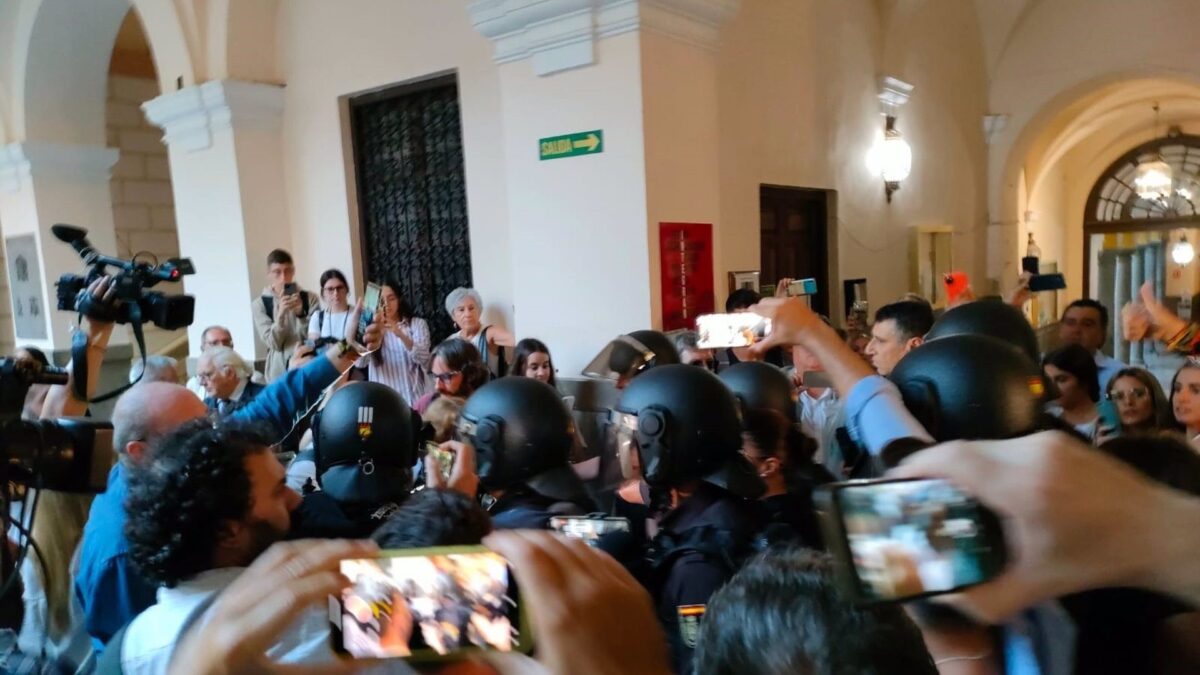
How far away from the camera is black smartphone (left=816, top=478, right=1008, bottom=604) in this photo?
0.59 metres

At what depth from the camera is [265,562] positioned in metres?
0.83

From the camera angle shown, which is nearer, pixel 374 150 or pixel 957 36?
pixel 374 150

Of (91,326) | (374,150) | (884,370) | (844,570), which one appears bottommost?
(884,370)

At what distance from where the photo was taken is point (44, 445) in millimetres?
1550

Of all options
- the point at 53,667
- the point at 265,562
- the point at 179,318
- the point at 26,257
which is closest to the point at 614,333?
the point at 179,318

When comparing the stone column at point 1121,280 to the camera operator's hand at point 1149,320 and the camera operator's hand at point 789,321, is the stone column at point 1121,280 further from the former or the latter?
the camera operator's hand at point 789,321

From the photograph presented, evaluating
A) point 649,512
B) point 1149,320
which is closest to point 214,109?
point 649,512

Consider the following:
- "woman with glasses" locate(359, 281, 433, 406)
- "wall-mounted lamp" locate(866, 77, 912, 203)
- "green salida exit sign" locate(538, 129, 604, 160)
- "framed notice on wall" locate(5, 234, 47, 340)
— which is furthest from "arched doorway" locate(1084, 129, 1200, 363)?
"framed notice on wall" locate(5, 234, 47, 340)

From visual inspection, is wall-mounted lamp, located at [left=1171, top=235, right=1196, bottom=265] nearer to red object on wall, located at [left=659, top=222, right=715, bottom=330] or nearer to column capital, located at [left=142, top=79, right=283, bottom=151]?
red object on wall, located at [left=659, top=222, right=715, bottom=330]

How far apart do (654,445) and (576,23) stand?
301cm

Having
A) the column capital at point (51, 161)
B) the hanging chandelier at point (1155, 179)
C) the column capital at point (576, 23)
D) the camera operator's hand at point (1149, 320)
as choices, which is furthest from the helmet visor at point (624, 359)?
the hanging chandelier at point (1155, 179)

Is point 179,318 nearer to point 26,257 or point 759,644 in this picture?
point 759,644

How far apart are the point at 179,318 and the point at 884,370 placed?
7.01 ft

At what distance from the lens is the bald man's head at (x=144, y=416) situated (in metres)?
1.85
